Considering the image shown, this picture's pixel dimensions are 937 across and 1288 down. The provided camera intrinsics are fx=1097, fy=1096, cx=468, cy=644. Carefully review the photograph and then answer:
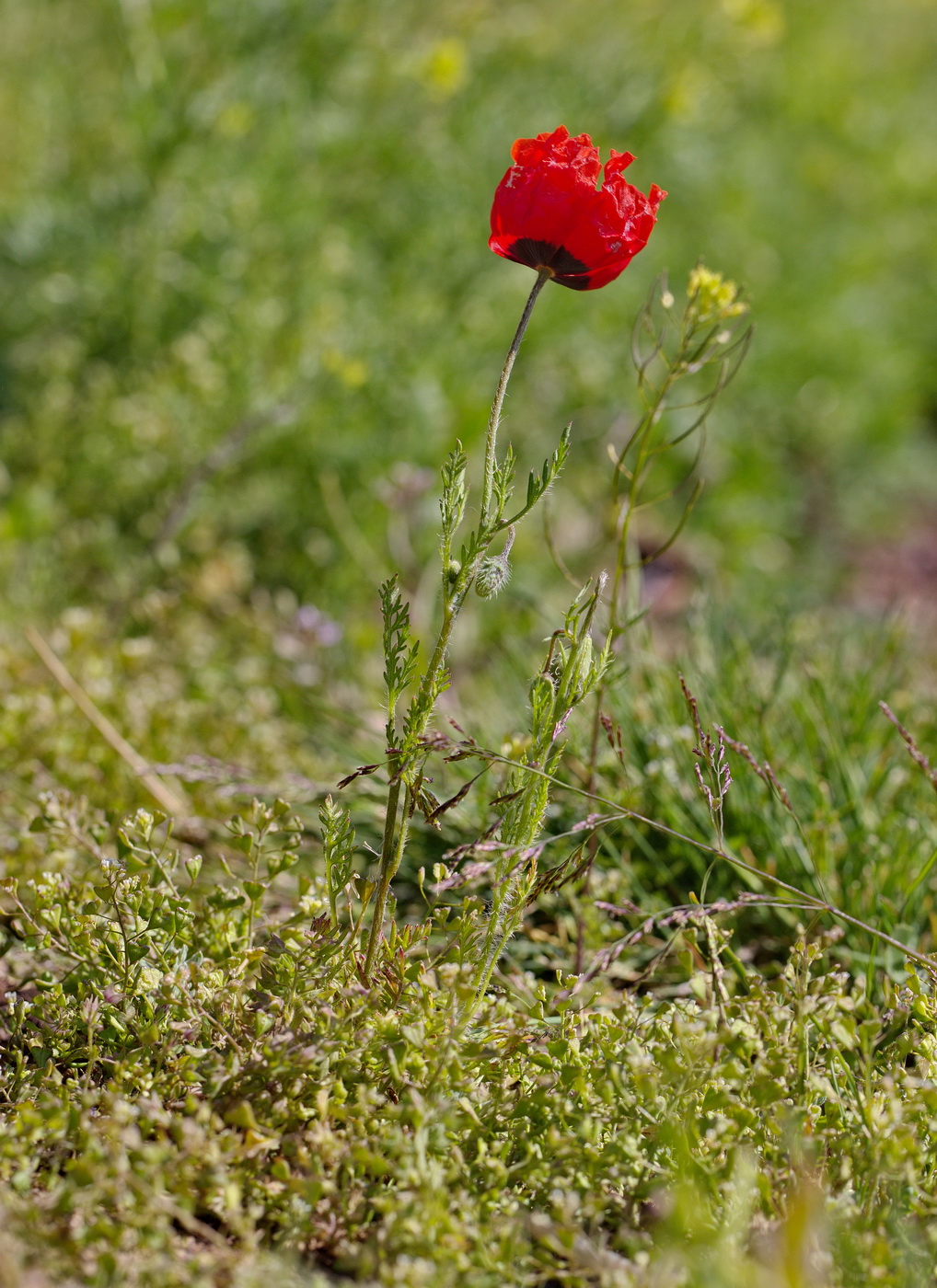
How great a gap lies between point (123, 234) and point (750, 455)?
268 centimetres

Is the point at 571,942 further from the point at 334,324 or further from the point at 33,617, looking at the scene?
the point at 334,324

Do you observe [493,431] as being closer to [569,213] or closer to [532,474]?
[532,474]

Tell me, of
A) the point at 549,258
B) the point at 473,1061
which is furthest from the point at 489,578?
the point at 473,1061

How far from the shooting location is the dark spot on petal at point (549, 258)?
1410 millimetres

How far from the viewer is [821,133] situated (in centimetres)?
630

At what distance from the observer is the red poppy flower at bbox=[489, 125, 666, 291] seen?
1.37 m

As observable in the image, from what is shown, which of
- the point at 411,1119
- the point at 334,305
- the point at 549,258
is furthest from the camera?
the point at 334,305

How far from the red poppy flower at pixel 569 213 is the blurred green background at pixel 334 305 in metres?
1.55

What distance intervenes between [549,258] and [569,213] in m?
0.06

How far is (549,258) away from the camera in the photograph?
56.0 inches

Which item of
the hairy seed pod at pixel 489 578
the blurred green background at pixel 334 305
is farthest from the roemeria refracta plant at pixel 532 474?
the blurred green background at pixel 334 305

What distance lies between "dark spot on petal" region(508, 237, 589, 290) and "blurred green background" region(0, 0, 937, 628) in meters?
1.53

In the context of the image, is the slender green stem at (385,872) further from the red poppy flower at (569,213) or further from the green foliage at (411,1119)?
the red poppy flower at (569,213)

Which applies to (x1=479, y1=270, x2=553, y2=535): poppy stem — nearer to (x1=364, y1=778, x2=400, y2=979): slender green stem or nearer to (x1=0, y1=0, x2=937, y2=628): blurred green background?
(x1=364, y1=778, x2=400, y2=979): slender green stem
